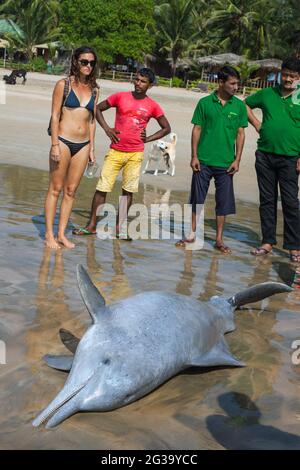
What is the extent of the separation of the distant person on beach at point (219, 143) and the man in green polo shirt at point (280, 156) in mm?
264

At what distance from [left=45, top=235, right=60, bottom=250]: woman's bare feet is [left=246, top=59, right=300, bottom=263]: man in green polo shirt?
7.66 ft

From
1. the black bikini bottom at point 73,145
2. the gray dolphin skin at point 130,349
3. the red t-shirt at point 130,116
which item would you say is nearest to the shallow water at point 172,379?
the gray dolphin skin at point 130,349

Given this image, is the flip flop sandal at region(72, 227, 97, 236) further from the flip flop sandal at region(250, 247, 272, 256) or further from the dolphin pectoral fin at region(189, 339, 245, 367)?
the dolphin pectoral fin at region(189, 339, 245, 367)

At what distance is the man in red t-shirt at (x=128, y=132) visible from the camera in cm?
711

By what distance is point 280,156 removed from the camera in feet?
23.1

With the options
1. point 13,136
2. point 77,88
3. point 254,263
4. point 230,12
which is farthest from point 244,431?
point 230,12

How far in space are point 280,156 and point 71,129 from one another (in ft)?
7.89

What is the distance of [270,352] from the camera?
4.38 metres

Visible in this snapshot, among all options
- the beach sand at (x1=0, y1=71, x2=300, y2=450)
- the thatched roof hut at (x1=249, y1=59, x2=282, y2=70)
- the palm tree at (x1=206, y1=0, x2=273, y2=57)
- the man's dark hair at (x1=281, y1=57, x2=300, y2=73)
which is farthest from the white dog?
the palm tree at (x1=206, y1=0, x2=273, y2=57)

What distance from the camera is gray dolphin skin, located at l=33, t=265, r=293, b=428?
3.12 m

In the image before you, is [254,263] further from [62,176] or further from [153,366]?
[153,366]

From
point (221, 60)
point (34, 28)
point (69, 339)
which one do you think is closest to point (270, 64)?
point (221, 60)

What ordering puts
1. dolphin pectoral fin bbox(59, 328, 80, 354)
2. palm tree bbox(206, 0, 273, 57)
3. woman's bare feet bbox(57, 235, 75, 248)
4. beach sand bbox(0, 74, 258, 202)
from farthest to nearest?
palm tree bbox(206, 0, 273, 57)
beach sand bbox(0, 74, 258, 202)
woman's bare feet bbox(57, 235, 75, 248)
dolphin pectoral fin bbox(59, 328, 80, 354)

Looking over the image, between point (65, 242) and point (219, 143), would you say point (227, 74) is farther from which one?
point (65, 242)
